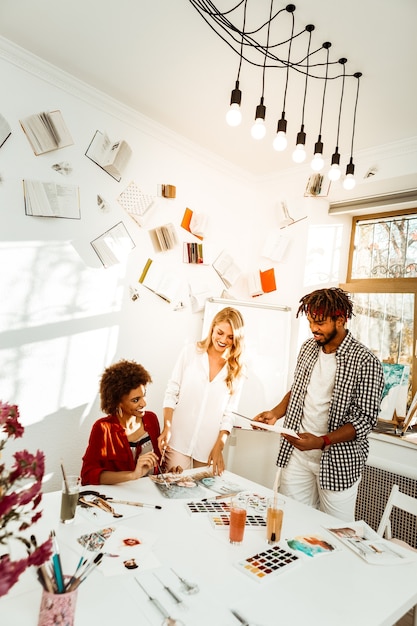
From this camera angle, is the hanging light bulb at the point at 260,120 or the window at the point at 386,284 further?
the window at the point at 386,284

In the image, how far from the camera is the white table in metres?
0.97

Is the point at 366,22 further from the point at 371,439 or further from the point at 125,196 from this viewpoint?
the point at 371,439

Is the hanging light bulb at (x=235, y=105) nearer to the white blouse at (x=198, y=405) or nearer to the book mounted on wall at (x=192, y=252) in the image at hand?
the white blouse at (x=198, y=405)

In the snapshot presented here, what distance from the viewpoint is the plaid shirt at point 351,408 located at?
197cm

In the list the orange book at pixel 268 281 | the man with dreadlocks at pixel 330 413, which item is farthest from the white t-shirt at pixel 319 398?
the orange book at pixel 268 281

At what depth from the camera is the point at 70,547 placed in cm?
122

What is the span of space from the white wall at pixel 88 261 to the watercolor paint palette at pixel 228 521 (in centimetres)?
132

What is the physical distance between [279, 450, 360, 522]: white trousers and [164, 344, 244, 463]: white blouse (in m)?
0.39

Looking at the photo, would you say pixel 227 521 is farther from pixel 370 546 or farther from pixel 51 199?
pixel 51 199

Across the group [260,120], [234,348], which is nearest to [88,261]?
[234,348]

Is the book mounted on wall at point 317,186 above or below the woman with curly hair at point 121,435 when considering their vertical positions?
above

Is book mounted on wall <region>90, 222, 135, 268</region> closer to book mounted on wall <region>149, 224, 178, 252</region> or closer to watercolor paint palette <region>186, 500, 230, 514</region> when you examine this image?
book mounted on wall <region>149, 224, 178, 252</region>

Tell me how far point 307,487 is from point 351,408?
0.47 m

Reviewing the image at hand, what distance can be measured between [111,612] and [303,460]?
53.7 inches
